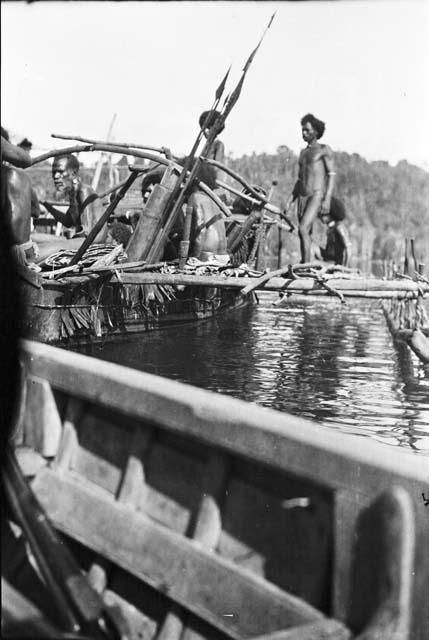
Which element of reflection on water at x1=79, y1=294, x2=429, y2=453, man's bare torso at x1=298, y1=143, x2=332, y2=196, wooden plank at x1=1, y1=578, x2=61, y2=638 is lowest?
reflection on water at x1=79, y1=294, x2=429, y2=453

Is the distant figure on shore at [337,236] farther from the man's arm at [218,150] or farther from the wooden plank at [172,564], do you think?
the wooden plank at [172,564]

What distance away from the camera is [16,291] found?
352 cm

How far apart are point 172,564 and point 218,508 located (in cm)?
24

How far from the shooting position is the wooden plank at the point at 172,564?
2.11 metres

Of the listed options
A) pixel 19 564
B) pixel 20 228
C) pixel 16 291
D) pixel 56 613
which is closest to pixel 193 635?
pixel 56 613

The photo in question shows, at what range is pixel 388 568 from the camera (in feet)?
5.95

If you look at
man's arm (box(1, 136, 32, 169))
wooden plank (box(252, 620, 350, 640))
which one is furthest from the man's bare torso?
wooden plank (box(252, 620, 350, 640))

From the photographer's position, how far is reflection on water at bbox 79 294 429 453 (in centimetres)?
609

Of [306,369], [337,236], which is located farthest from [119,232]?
[337,236]

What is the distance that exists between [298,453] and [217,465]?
0.38 meters

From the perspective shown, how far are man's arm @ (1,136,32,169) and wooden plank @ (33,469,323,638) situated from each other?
238 centimetres

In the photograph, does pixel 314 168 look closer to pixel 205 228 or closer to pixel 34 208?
pixel 205 228

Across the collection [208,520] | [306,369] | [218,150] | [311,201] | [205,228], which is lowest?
[306,369]

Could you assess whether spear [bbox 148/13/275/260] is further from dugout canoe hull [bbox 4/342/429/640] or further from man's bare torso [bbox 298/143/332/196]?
dugout canoe hull [bbox 4/342/429/640]
